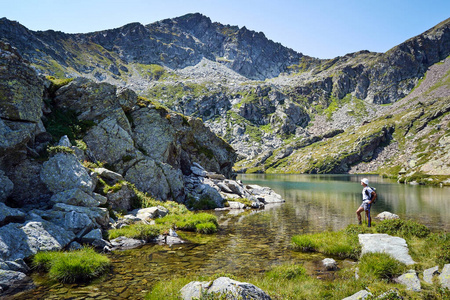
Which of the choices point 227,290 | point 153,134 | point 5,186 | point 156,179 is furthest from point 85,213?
point 153,134

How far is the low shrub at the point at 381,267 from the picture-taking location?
10.9m

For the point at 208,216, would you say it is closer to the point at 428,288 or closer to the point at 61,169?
the point at 61,169

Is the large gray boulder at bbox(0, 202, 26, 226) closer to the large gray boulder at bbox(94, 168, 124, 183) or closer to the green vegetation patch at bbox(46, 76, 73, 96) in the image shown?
the large gray boulder at bbox(94, 168, 124, 183)

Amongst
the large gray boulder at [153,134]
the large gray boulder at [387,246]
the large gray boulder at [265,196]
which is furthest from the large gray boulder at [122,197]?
the large gray boulder at [265,196]

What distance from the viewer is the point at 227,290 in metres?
7.68

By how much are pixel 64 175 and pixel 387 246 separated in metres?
23.1

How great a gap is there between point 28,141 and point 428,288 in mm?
26791

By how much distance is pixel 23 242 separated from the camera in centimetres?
1284

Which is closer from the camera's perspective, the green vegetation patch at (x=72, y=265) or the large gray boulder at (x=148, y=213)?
the green vegetation patch at (x=72, y=265)

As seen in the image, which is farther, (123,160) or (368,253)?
(123,160)

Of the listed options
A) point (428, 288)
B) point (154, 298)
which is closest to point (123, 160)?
point (154, 298)

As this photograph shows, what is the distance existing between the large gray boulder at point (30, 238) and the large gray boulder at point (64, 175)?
5230 millimetres

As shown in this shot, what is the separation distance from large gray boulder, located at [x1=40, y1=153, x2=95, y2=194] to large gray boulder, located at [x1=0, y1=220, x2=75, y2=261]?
5.23 m

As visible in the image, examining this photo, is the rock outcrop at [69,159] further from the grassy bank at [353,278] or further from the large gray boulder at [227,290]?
the grassy bank at [353,278]
